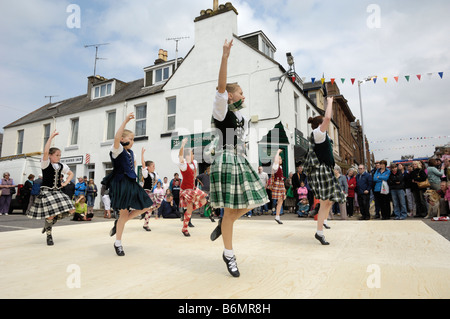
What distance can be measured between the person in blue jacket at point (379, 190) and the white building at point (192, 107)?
4780mm

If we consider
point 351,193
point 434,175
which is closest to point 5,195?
point 351,193

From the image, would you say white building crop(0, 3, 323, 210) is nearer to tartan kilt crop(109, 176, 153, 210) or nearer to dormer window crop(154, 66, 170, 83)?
dormer window crop(154, 66, 170, 83)

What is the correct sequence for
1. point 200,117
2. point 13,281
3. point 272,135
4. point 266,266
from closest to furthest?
1. point 13,281
2. point 266,266
3. point 272,135
4. point 200,117

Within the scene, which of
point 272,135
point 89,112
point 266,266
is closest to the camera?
point 266,266

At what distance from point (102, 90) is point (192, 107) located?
31.5ft

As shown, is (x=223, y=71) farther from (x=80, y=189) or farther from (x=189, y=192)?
(x=80, y=189)

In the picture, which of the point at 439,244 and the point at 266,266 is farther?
the point at 439,244

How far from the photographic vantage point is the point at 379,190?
8.99 m

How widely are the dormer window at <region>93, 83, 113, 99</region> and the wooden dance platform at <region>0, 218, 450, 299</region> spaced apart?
18148mm

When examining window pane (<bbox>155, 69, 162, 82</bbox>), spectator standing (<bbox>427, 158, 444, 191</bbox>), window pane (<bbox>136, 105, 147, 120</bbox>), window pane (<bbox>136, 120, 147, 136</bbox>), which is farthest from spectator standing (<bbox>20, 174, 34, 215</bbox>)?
spectator standing (<bbox>427, 158, 444, 191</bbox>)
